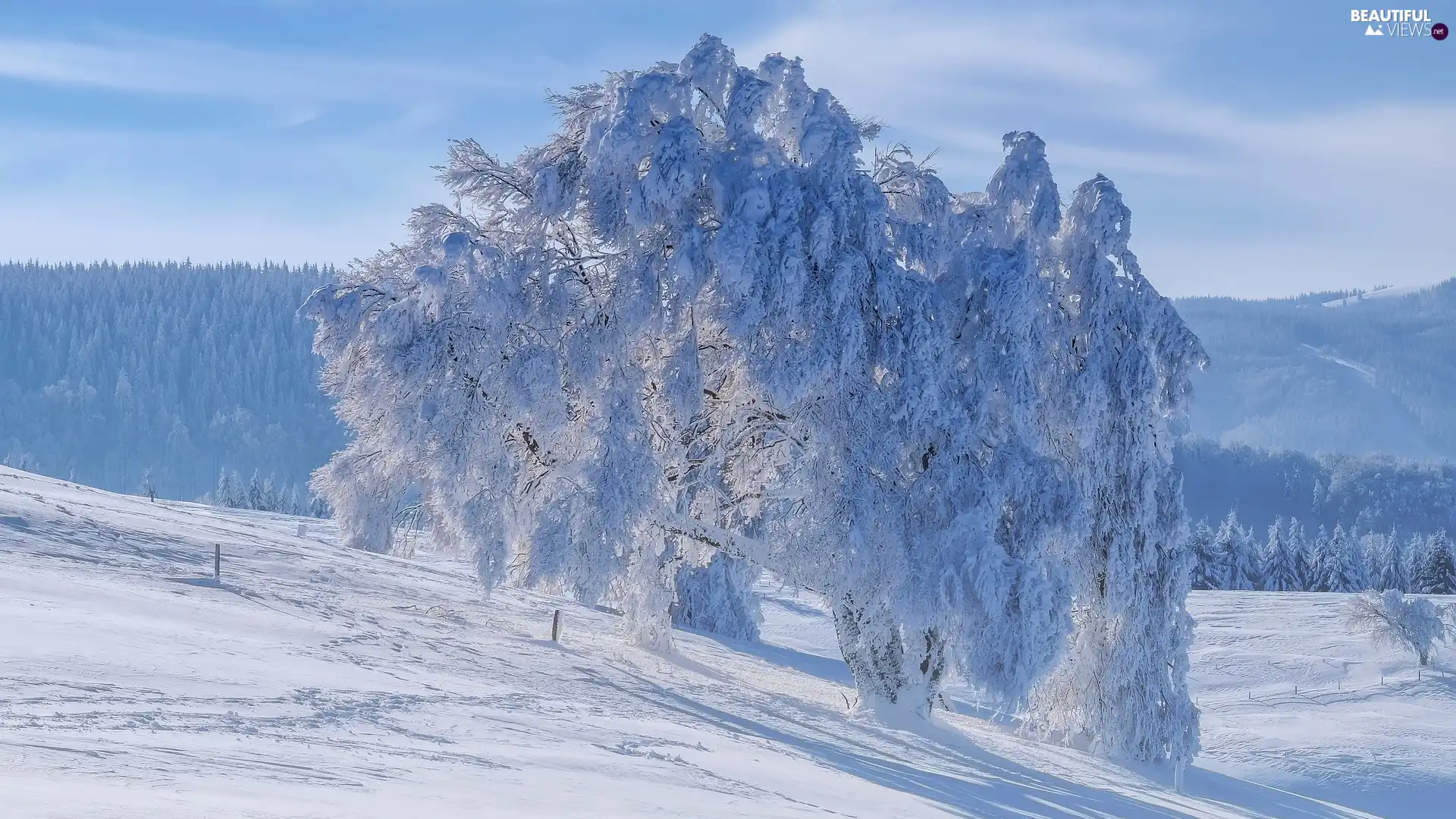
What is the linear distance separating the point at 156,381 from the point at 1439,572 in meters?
171

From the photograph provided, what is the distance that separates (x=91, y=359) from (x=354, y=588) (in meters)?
184

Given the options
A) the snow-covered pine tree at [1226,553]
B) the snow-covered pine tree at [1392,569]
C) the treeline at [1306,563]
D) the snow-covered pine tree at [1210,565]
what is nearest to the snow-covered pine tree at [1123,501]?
the treeline at [1306,563]

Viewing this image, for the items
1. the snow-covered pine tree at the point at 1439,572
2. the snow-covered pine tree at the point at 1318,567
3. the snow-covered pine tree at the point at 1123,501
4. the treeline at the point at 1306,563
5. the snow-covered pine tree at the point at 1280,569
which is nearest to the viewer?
the snow-covered pine tree at the point at 1123,501

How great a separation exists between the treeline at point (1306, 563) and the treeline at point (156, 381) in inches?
5025

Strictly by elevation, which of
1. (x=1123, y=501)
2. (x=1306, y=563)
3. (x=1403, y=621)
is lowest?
(x=1403, y=621)

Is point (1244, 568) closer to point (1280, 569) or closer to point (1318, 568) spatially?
point (1280, 569)

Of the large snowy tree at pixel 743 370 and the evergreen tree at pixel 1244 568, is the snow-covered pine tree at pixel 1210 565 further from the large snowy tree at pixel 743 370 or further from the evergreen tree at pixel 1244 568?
the large snowy tree at pixel 743 370

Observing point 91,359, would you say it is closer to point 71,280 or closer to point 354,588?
point 71,280

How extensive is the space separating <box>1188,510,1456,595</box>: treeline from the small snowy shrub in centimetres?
2875

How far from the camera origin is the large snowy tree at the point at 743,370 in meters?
17.8

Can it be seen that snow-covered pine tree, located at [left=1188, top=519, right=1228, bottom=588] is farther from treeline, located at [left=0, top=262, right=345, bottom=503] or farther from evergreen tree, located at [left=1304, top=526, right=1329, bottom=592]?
treeline, located at [left=0, top=262, right=345, bottom=503]

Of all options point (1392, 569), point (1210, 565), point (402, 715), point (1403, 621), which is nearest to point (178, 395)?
point (1210, 565)

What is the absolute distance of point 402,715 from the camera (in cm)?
1115

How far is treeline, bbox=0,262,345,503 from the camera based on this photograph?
175750 mm
